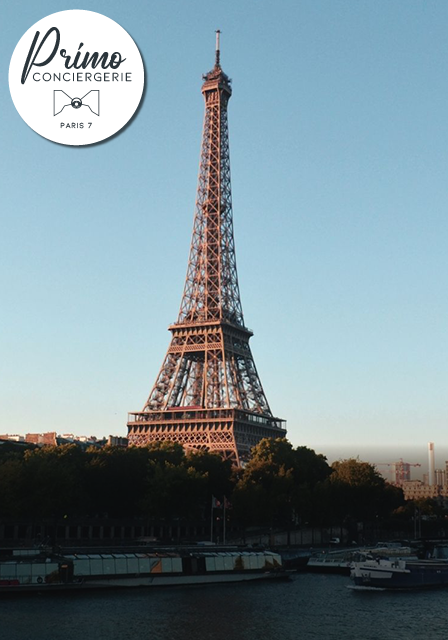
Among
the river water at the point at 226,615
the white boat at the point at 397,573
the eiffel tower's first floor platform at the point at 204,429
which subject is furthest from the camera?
the eiffel tower's first floor platform at the point at 204,429

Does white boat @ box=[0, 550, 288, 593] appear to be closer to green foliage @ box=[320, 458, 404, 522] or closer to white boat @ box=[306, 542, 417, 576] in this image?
white boat @ box=[306, 542, 417, 576]

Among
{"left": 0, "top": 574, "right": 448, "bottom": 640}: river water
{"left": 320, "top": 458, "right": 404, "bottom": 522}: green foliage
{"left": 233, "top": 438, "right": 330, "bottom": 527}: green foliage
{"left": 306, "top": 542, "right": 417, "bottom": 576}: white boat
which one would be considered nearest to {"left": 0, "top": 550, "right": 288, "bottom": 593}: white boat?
{"left": 0, "top": 574, "right": 448, "bottom": 640}: river water

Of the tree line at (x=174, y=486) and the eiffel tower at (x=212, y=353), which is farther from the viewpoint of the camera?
the eiffel tower at (x=212, y=353)

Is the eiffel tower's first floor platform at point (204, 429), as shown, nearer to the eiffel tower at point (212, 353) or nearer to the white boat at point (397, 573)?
the eiffel tower at point (212, 353)

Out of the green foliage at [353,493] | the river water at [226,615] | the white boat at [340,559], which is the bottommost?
the river water at [226,615]

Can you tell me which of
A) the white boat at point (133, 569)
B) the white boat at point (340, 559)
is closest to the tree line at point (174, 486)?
the white boat at point (340, 559)

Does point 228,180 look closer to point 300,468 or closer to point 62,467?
point 300,468
